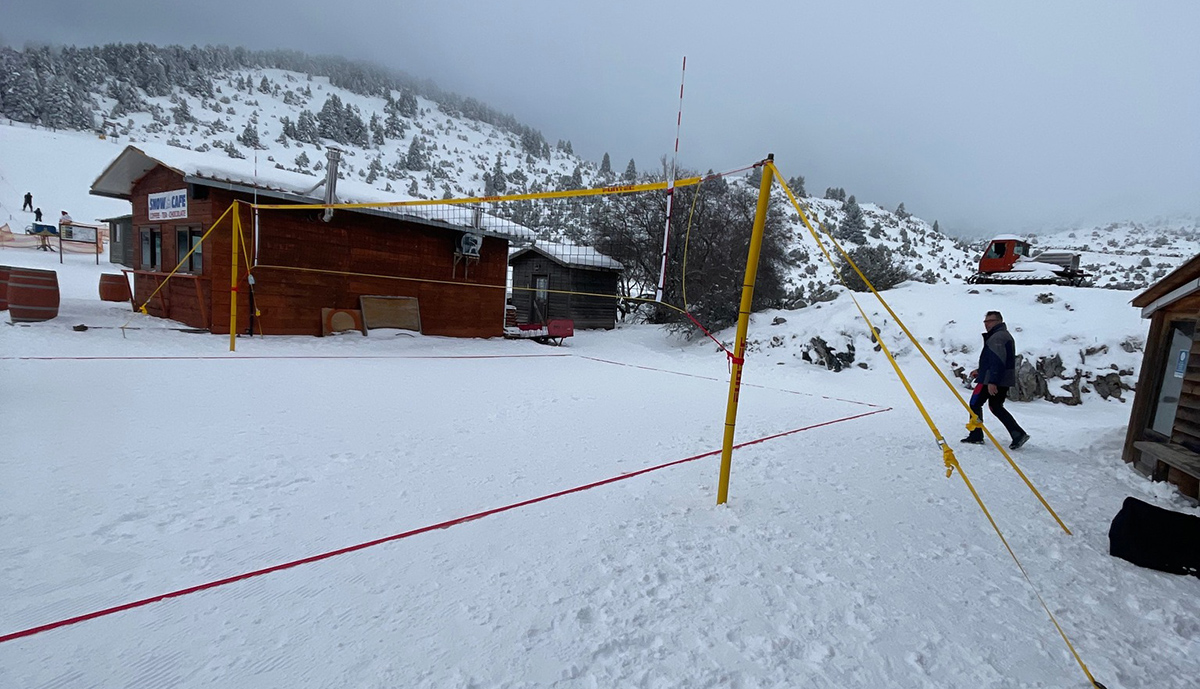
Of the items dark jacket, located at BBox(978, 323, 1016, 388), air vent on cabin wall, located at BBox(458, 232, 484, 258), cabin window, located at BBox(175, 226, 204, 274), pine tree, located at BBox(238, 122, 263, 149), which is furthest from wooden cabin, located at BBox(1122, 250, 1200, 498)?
pine tree, located at BBox(238, 122, 263, 149)

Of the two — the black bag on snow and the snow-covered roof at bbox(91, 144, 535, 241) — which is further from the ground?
the snow-covered roof at bbox(91, 144, 535, 241)

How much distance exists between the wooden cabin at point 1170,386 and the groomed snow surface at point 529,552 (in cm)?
27

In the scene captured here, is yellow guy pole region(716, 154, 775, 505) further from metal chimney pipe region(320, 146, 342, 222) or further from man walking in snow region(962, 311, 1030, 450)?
metal chimney pipe region(320, 146, 342, 222)

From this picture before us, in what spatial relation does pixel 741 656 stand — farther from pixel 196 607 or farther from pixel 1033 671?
pixel 196 607

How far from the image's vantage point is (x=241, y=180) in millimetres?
10141

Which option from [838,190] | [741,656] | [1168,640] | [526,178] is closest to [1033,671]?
[1168,640]

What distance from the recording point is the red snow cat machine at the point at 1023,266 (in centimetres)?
1447

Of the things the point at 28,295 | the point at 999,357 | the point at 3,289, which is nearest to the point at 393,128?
the point at 3,289

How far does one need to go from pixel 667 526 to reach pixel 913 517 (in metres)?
2.01

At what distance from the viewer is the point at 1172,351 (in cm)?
560

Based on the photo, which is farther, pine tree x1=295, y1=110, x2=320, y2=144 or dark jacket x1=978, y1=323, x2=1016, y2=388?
pine tree x1=295, y1=110, x2=320, y2=144

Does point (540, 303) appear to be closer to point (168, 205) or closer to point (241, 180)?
point (241, 180)

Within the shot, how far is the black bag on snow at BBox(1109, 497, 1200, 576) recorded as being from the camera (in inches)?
120

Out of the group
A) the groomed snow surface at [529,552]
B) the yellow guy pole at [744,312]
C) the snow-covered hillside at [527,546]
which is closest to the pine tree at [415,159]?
the snow-covered hillside at [527,546]
